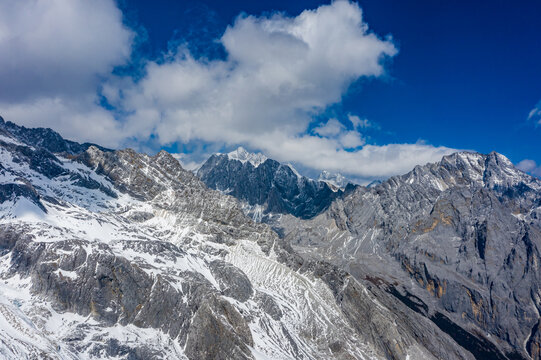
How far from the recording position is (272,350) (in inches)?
6811

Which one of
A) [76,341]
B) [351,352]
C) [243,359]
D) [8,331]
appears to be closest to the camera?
[8,331]

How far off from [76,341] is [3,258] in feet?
201

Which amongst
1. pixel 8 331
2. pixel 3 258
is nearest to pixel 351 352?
pixel 8 331

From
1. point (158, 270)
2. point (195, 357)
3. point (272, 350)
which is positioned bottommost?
point (195, 357)

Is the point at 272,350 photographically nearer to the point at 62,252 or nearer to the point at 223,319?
the point at 223,319

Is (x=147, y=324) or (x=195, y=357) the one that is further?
(x=147, y=324)

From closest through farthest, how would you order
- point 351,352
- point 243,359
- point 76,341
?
point 76,341 < point 243,359 < point 351,352

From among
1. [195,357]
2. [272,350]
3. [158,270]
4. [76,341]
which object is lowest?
[76,341]

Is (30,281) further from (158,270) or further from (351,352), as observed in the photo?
(351,352)

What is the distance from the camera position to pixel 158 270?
192500mm

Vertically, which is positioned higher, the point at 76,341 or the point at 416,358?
the point at 416,358

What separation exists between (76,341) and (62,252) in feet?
157

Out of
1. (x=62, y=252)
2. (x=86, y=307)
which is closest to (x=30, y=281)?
(x=62, y=252)

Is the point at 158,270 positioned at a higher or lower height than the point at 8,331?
higher
